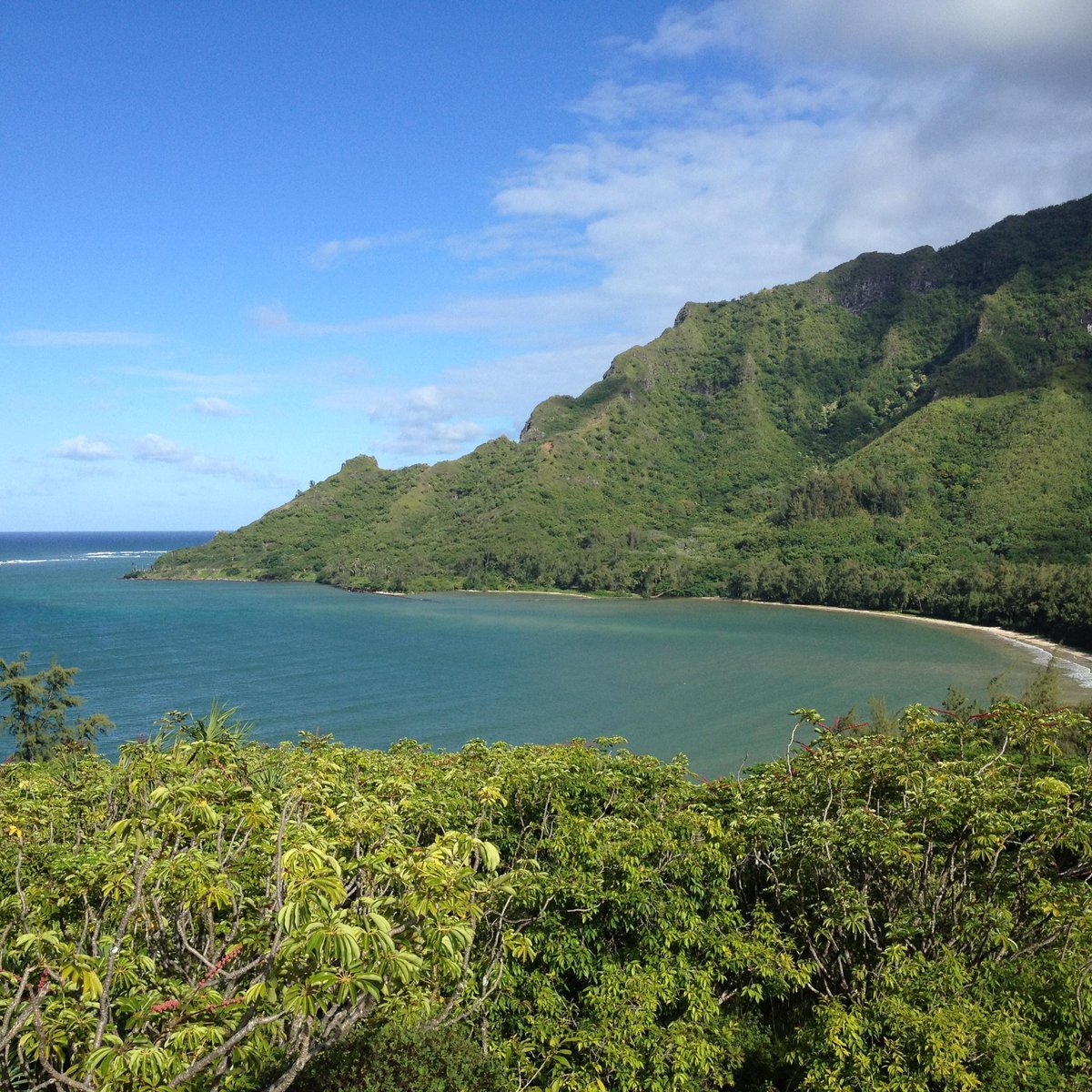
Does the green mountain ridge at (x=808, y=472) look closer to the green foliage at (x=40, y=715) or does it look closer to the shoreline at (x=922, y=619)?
the shoreline at (x=922, y=619)

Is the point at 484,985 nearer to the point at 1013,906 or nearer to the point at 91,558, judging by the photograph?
the point at 1013,906

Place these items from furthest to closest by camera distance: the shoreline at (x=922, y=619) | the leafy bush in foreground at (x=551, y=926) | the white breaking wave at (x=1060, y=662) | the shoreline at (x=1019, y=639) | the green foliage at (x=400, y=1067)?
the shoreline at (x=922, y=619), the shoreline at (x=1019, y=639), the white breaking wave at (x=1060, y=662), the green foliage at (x=400, y=1067), the leafy bush in foreground at (x=551, y=926)

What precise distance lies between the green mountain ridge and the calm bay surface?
10983 millimetres

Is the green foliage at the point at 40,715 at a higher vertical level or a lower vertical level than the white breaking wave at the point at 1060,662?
higher

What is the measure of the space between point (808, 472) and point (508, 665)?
9632 cm

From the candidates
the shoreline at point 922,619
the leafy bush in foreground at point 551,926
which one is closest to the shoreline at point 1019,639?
the shoreline at point 922,619

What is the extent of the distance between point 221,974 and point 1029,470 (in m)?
107

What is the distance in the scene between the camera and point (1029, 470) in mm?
95812

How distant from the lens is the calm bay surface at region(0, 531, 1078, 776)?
1652 inches

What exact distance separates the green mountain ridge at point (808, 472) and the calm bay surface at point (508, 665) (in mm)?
10983

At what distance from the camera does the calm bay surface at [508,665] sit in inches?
1652

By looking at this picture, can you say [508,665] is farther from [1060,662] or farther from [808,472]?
[808,472]

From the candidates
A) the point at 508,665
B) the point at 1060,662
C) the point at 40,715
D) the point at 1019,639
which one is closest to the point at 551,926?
the point at 40,715

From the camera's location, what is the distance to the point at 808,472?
141 m
